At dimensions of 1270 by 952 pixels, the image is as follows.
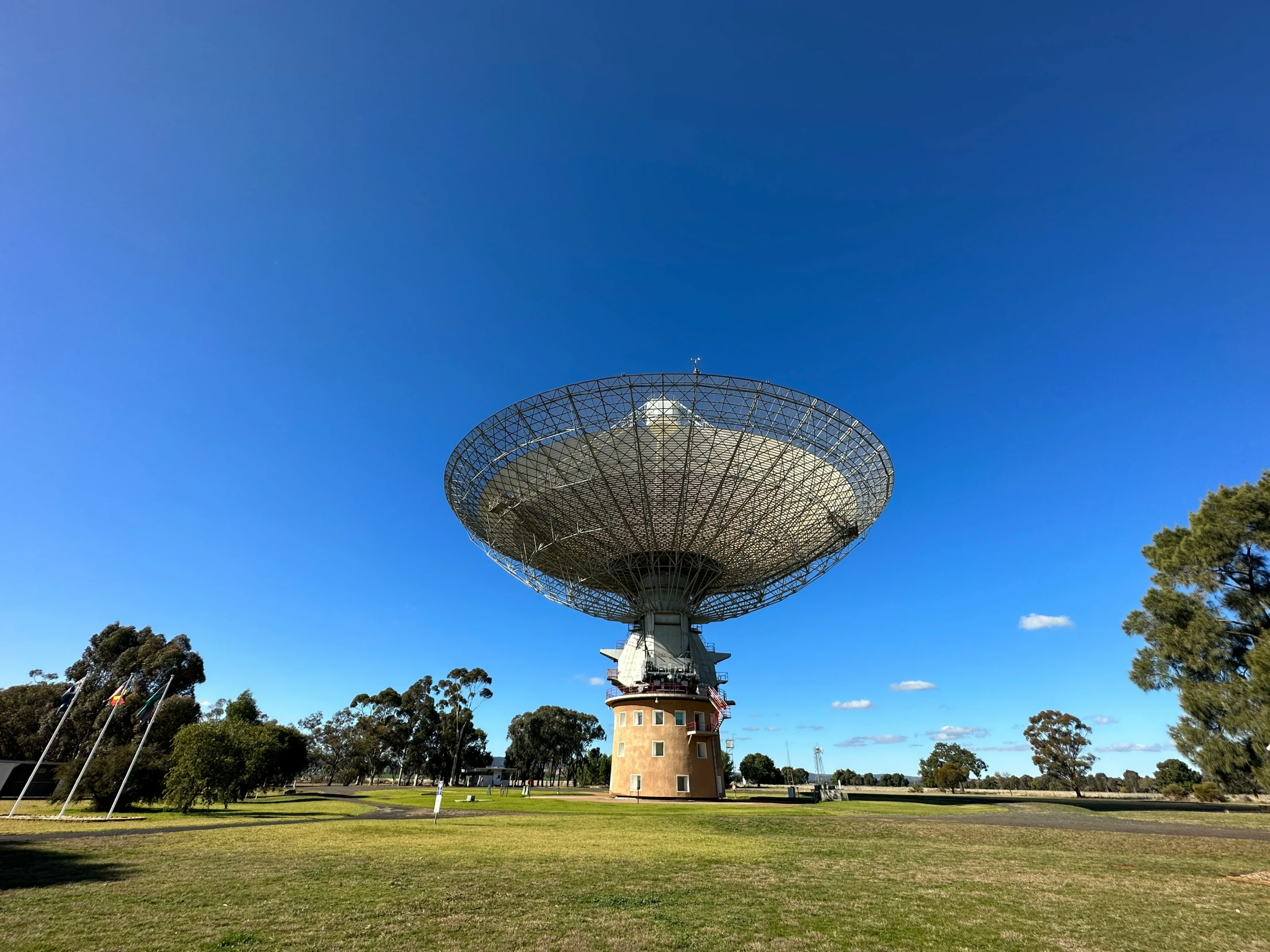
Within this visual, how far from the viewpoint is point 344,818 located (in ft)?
89.2

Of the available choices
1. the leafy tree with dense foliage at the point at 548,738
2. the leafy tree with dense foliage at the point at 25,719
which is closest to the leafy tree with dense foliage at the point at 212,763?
the leafy tree with dense foliage at the point at 25,719

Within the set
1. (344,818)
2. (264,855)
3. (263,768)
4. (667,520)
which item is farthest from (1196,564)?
(263,768)

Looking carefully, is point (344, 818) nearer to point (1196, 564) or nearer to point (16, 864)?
point (16, 864)

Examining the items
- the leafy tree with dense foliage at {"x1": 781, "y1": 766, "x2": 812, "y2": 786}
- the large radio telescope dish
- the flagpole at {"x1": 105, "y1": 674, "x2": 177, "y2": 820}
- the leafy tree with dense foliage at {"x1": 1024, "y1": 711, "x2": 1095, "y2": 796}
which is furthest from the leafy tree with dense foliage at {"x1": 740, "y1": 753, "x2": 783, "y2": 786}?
the flagpole at {"x1": 105, "y1": 674, "x2": 177, "y2": 820}

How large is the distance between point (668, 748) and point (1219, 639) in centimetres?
3259

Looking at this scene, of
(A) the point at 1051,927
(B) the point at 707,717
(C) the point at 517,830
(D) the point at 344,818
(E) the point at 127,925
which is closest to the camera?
(E) the point at 127,925

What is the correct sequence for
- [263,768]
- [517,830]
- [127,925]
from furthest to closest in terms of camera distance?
[263,768] < [517,830] < [127,925]

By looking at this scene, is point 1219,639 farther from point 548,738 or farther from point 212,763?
point 548,738

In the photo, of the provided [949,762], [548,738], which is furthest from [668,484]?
[949,762]

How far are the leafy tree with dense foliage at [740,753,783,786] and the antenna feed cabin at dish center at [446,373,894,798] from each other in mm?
101804

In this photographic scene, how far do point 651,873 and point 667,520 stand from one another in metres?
29.0

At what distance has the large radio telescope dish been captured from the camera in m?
33.9

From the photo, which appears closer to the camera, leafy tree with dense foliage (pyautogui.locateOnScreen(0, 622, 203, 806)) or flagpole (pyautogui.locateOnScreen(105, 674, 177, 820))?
flagpole (pyautogui.locateOnScreen(105, 674, 177, 820))

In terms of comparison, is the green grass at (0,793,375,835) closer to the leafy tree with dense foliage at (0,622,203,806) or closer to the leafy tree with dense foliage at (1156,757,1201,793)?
the leafy tree with dense foliage at (0,622,203,806)
